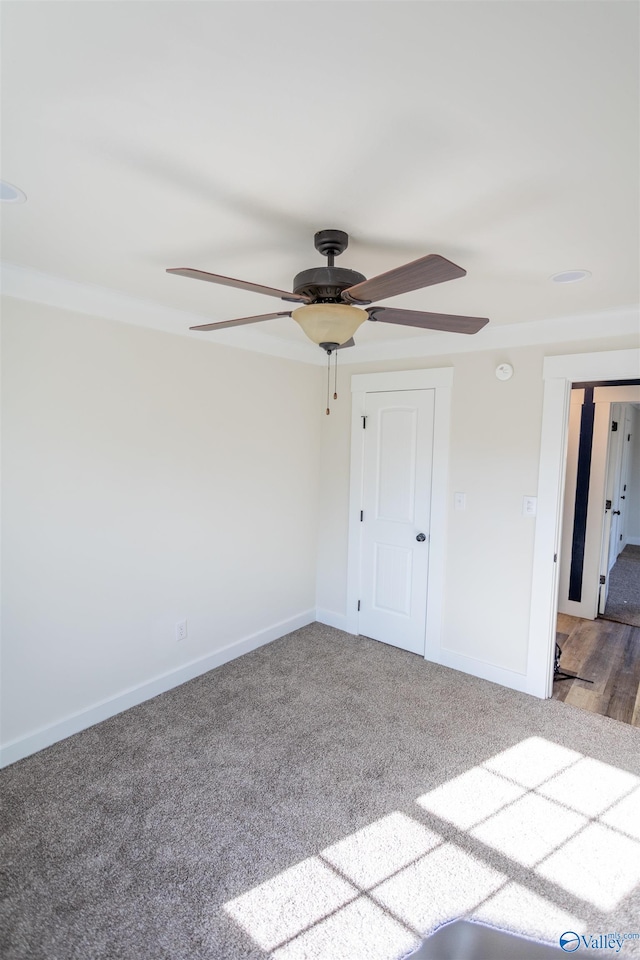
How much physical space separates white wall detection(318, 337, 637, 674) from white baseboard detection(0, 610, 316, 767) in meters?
1.37

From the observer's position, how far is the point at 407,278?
141cm

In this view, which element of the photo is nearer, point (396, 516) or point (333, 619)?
point (396, 516)

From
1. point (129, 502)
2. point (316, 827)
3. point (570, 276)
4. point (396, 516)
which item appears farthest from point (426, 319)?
point (316, 827)

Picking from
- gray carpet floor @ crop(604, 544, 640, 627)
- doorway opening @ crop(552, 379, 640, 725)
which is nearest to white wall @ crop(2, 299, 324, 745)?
doorway opening @ crop(552, 379, 640, 725)

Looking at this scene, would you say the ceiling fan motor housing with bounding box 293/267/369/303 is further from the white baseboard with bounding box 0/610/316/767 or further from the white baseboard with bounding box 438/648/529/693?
the white baseboard with bounding box 438/648/529/693

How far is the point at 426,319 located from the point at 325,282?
0.46 meters

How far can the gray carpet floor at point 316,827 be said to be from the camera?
66.5 inches

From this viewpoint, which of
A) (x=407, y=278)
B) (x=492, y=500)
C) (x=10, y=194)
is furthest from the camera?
(x=492, y=500)

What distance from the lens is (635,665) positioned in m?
3.69

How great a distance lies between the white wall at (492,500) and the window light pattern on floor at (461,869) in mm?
996

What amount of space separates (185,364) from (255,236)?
1400 millimetres

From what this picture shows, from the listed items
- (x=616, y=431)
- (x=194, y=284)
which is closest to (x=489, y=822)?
(x=194, y=284)

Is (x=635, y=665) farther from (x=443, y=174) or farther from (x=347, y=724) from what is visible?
(x=443, y=174)

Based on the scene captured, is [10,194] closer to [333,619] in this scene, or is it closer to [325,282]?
[325,282]
